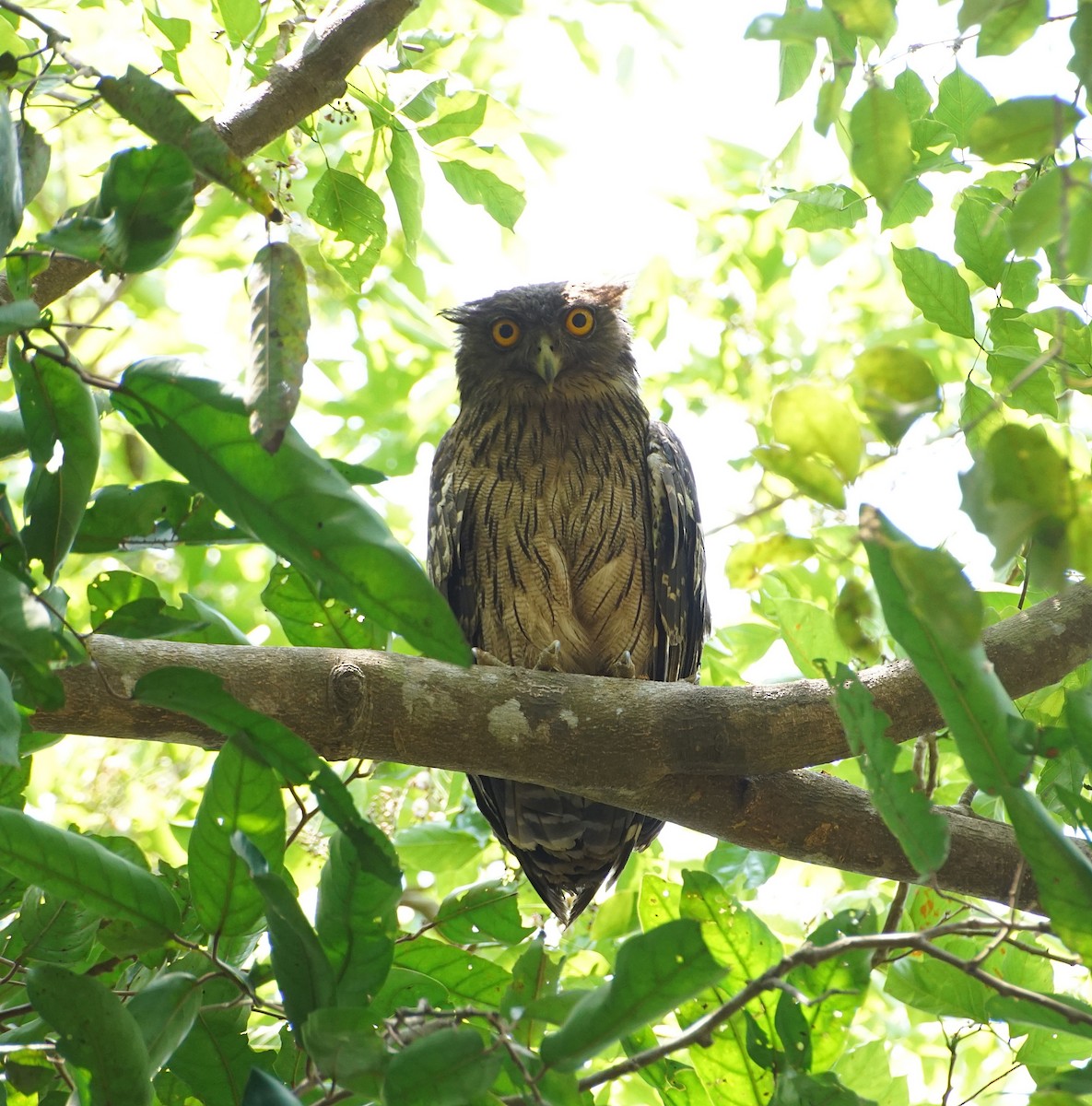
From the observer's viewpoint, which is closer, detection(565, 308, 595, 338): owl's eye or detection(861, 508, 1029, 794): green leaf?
detection(861, 508, 1029, 794): green leaf

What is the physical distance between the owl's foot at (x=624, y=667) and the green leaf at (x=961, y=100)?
1900 mm

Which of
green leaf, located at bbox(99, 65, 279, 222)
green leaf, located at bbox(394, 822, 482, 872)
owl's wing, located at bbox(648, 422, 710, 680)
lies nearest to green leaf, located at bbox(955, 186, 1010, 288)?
green leaf, located at bbox(99, 65, 279, 222)

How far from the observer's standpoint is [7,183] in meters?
1.29

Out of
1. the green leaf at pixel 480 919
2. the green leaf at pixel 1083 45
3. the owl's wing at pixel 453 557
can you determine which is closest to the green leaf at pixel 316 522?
the green leaf at pixel 1083 45

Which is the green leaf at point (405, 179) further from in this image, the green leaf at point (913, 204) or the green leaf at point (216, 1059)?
the green leaf at point (216, 1059)

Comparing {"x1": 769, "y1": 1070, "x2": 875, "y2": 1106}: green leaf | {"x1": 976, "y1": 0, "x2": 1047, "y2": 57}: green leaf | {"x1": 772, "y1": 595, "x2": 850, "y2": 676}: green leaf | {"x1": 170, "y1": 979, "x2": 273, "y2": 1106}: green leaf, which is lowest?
{"x1": 769, "y1": 1070, "x2": 875, "y2": 1106}: green leaf

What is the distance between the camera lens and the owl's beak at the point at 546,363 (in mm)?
4059

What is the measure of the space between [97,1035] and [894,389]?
1194 mm

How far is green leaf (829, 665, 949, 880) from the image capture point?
4.19ft

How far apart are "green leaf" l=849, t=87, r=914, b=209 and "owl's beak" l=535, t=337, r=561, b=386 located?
273 cm

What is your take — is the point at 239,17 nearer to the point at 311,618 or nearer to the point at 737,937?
the point at 311,618

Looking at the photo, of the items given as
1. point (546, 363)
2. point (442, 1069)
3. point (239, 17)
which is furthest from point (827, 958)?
point (546, 363)

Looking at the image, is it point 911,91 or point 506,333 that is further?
point 506,333

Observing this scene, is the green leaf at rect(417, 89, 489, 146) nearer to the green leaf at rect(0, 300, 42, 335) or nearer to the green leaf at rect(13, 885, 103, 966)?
the green leaf at rect(0, 300, 42, 335)
